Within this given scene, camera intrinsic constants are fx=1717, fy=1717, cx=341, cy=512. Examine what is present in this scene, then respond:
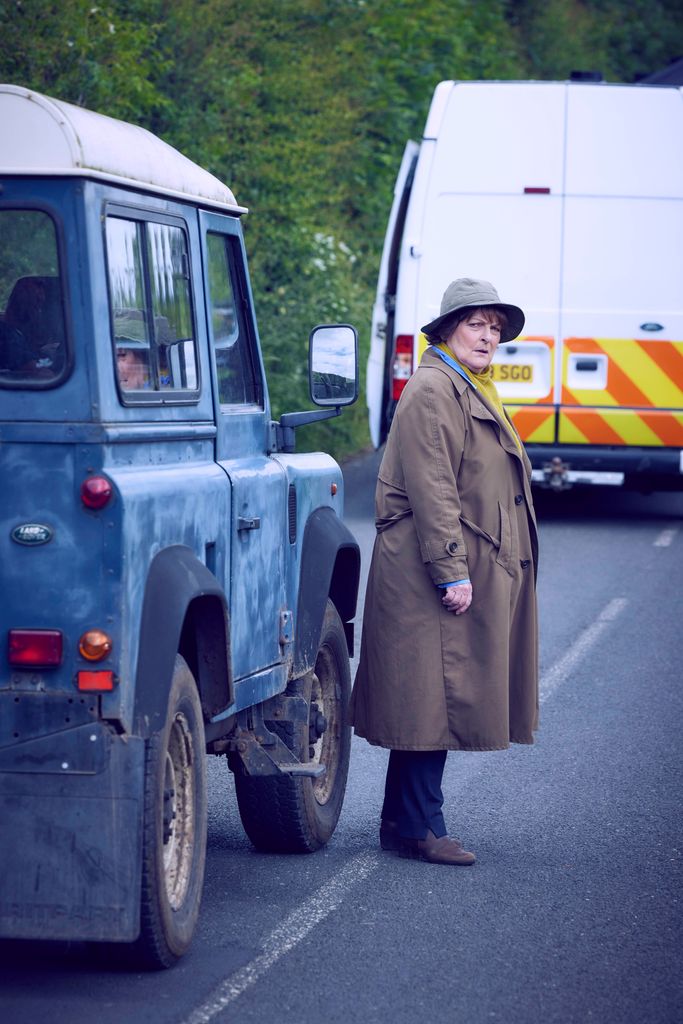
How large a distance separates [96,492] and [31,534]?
0.63 feet

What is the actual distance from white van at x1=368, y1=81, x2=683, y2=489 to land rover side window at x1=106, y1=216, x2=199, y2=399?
8671mm

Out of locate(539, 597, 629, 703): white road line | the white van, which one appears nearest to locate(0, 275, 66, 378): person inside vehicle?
locate(539, 597, 629, 703): white road line

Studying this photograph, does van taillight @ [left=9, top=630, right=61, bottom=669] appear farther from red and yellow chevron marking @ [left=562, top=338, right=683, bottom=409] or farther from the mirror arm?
red and yellow chevron marking @ [left=562, top=338, right=683, bottom=409]

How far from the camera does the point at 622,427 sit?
1360 cm

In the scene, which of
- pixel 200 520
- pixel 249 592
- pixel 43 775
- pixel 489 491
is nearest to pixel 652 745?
pixel 489 491

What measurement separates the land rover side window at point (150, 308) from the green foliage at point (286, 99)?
28.2 ft

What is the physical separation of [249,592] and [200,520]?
1.91 ft

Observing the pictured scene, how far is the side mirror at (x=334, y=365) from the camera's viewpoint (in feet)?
18.6

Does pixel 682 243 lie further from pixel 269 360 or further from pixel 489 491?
pixel 489 491

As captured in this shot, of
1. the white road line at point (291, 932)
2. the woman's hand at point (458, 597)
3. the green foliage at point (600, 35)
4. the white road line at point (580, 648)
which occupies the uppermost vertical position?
the green foliage at point (600, 35)

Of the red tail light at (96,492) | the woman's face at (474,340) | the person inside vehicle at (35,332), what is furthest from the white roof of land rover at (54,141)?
the woman's face at (474,340)

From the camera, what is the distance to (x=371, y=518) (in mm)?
14141

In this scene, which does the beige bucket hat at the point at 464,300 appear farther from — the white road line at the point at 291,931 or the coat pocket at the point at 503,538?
the white road line at the point at 291,931

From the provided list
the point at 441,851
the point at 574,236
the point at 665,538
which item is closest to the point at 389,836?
the point at 441,851
